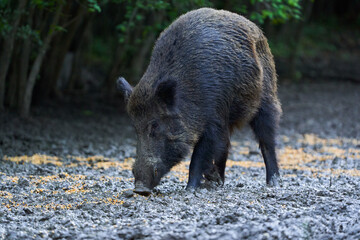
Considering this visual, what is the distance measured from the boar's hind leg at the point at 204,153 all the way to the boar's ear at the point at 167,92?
523 millimetres

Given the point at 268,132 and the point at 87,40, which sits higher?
the point at 87,40

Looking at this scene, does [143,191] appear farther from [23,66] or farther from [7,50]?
[23,66]

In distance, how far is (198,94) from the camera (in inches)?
234

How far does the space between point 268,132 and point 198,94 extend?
122cm

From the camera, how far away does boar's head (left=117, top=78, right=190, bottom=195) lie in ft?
18.3

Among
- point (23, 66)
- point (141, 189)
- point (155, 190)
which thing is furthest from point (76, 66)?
point (141, 189)

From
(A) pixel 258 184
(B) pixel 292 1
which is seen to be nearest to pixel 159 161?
(A) pixel 258 184

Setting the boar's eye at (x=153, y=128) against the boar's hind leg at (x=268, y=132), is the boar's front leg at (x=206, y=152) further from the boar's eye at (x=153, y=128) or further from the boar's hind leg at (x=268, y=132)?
the boar's hind leg at (x=268, y=132)

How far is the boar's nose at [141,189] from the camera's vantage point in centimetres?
518

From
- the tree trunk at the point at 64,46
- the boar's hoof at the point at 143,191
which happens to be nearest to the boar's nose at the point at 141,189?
the boar's hoof at the point at 143,191

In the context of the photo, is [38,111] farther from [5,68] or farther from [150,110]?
[150,110]

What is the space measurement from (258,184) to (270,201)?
5.50 feet

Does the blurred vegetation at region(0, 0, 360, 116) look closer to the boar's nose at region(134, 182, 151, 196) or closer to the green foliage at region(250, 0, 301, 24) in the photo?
the green foliage at region(250, 0, 301, 24)

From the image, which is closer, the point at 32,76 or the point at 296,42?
the point at 32,76
